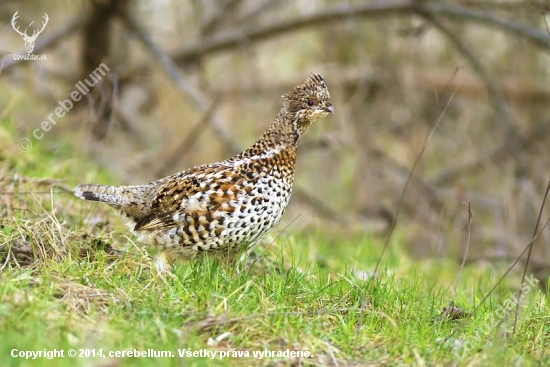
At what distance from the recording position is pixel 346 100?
10266 millimetres

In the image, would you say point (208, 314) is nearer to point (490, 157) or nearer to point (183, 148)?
point (183, 148)

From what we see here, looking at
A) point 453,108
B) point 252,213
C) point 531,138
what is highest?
point 453,108

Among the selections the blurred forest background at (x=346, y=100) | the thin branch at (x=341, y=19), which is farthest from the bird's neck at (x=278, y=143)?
the thin branch at (x=341, y=19)

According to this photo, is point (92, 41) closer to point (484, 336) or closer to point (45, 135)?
point (45, 135)

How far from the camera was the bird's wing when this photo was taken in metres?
4.52

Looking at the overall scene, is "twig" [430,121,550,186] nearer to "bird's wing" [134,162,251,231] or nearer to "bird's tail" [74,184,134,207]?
"bird's wing" [134,162,251,231]

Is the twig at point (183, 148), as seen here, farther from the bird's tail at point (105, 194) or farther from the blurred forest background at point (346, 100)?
the bird's tail at point (105, 194)

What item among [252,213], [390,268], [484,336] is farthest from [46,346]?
[390,268]

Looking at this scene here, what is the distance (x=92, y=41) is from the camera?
8.50m

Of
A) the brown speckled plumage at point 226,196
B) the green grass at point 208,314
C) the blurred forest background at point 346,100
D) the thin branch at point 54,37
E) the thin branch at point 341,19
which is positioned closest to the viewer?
the green grass at point 208,314

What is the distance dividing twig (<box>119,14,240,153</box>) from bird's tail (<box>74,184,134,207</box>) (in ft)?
8.02

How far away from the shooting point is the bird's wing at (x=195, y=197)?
4.52 metres

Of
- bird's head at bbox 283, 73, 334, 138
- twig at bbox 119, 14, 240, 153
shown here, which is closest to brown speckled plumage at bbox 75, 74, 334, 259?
bird's head at bbox 283, 73, 334, 138

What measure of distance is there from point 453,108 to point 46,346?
869 centimetres
